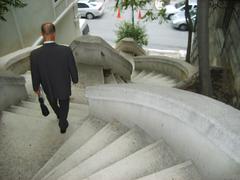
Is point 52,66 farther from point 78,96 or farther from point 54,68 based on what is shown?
point 78,96

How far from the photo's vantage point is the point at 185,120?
7.76 feet

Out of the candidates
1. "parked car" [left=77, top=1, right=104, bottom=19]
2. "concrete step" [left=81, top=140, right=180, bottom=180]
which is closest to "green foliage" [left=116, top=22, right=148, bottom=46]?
"parked car" [left=77, top=1, right=104, bottom=19]

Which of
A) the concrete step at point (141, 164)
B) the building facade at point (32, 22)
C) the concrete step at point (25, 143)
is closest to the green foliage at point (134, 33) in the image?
the building facade at point (32, 22)

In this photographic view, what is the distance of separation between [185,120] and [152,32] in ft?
52.7

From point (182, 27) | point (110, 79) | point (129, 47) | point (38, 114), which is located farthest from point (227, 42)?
point (182, 27)

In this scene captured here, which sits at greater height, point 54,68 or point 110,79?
point 54,68

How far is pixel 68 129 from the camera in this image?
12.1 ft

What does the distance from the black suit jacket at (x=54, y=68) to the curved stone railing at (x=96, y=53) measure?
7.20 ft

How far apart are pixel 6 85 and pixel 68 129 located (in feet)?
4.56

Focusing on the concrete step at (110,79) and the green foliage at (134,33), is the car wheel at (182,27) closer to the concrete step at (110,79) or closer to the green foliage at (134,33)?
the green foliage at (134,33)

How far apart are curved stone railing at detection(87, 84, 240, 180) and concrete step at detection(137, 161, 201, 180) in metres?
0.07

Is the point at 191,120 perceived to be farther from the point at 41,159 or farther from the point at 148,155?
the point at 41,159

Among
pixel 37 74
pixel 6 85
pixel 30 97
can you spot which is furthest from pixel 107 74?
pixel 37 74

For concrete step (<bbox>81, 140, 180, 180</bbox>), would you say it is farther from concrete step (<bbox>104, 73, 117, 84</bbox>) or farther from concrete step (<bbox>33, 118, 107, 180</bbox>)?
concrete step (<bbox>104, 73, 117, 84</bbox>)
